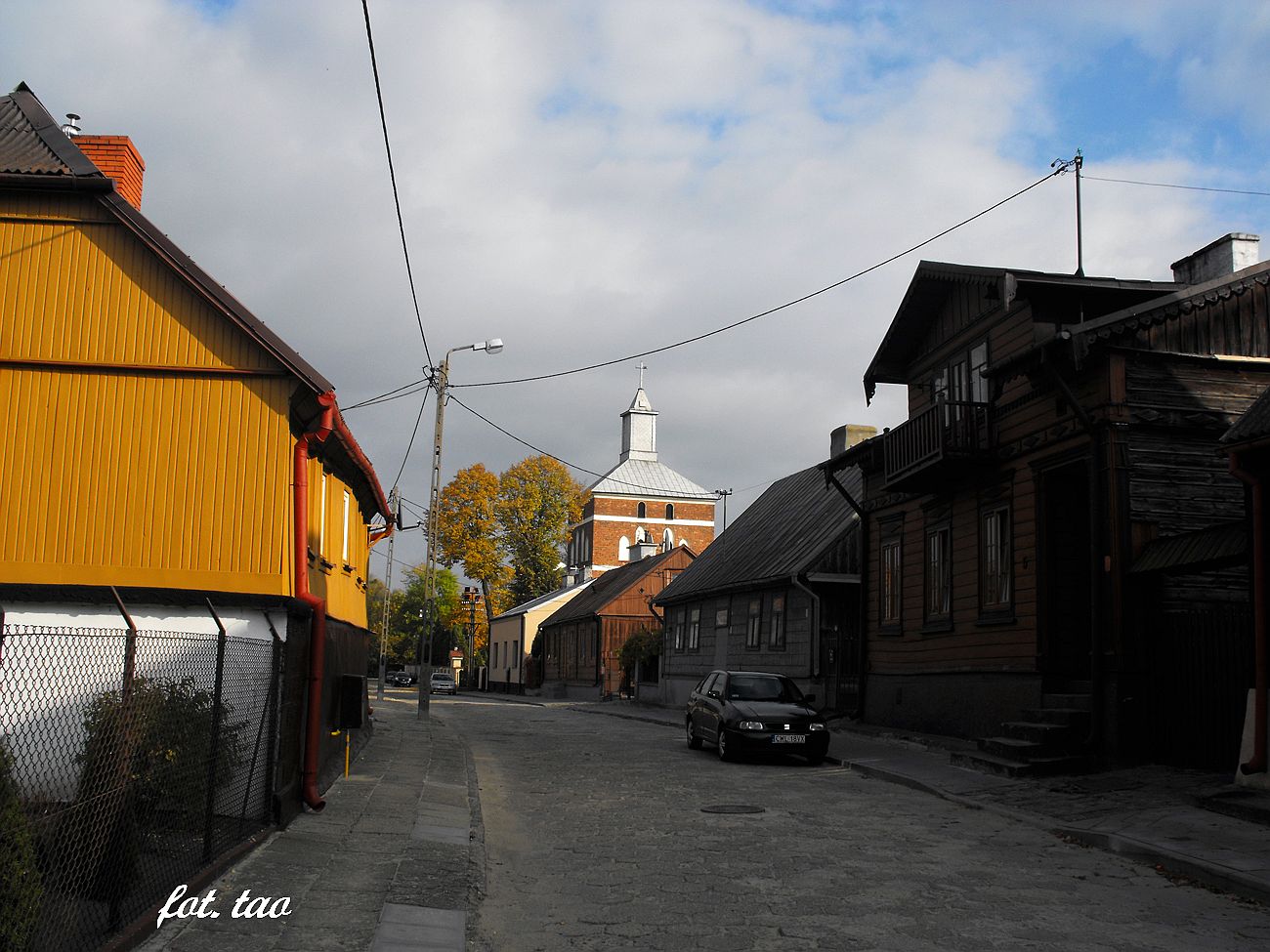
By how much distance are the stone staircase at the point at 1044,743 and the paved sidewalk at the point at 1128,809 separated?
0.19 meters

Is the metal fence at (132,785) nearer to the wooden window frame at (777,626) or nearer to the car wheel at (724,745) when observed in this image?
the car wheel at (724,745)

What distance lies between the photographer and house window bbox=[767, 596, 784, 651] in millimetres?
29688

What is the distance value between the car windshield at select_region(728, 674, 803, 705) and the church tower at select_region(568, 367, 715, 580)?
62.0 m

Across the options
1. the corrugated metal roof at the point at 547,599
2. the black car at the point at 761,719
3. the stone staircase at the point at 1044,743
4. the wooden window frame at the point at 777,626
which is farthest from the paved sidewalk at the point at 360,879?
the corrugated metal roof at the point at 547,599

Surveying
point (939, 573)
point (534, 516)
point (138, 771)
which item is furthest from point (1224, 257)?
point (534, 516)

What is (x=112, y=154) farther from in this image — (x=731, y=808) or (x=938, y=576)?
(x=938, y=576)

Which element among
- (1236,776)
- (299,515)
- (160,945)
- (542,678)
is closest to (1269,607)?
(1236,776)

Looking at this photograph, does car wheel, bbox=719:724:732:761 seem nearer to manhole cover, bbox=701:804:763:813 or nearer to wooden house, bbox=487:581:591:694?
manhole cover, bbox=701:804:763:813

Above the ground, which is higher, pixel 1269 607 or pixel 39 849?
pixel 1269 607

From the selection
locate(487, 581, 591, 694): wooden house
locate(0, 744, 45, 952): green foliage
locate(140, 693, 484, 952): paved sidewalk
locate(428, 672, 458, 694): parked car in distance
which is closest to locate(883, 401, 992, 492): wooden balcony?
locate(140, 693, 484, 952): paved sidewalk

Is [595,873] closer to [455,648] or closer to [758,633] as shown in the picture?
[758,633]

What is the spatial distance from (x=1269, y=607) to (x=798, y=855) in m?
6.03

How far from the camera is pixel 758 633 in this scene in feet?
104

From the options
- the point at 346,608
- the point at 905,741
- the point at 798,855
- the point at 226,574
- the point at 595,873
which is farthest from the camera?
the point at 905,741
